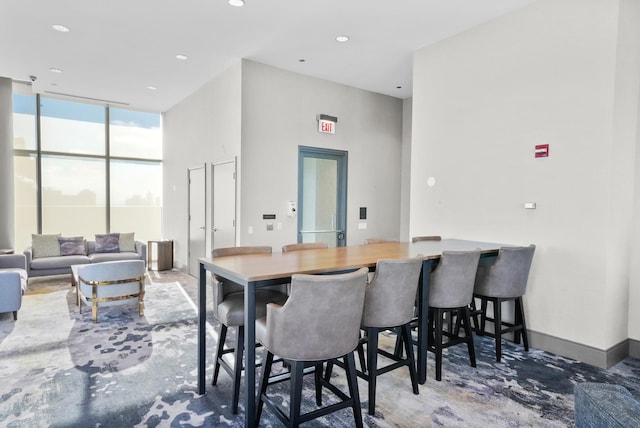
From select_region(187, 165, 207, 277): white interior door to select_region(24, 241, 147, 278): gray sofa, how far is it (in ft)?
3.59

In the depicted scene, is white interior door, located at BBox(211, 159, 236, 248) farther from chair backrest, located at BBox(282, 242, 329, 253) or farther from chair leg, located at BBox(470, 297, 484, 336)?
chair leg, located at BBox(470, 297, 484, 336)

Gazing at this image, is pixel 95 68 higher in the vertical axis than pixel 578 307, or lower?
higher

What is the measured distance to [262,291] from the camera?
9.62ft

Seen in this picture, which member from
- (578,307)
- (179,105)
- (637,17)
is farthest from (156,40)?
(578,307)

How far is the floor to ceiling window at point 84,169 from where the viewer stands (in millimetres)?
7180

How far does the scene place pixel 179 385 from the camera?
112 inches

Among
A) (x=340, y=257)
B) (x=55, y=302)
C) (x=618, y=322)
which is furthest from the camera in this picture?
(x=55, y=302)

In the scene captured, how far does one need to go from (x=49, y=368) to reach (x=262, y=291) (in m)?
1.93

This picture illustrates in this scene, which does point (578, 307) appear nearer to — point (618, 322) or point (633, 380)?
point (618, 322)

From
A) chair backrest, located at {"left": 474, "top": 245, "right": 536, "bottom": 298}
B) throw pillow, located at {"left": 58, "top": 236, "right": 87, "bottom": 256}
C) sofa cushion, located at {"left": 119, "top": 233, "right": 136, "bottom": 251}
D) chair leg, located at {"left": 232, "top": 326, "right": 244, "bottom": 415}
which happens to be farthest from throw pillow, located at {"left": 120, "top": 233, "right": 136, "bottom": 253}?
chair backrest, located at {"left": 474, "top": 245, "right": 536, "bottom": 298}

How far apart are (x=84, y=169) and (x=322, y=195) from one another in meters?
5.20

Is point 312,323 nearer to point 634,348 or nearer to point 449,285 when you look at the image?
point 449,285

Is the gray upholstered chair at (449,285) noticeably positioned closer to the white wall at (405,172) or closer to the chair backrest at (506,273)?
the chair backrest at (506,273)

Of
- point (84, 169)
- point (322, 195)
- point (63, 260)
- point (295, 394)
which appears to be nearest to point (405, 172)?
point (322, 195)
